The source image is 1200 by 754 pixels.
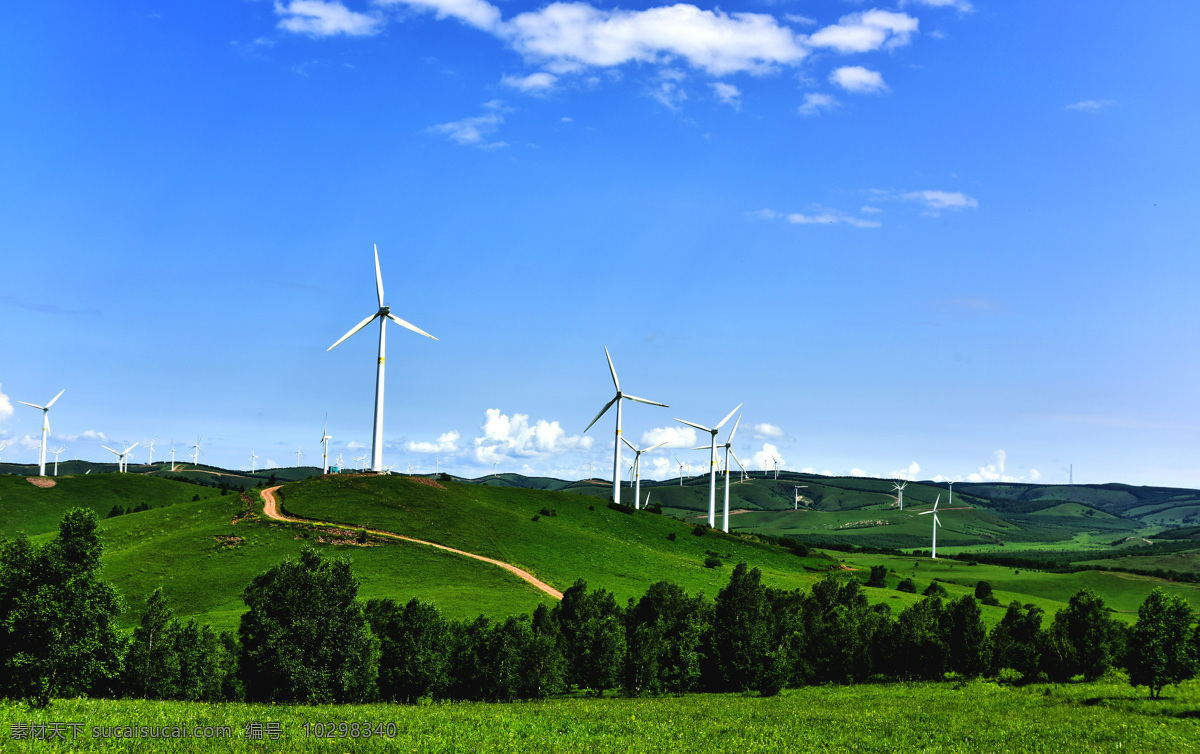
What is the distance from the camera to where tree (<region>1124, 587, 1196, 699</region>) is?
203 ft

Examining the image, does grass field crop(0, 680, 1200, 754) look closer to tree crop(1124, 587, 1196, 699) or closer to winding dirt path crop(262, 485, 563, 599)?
tree crop(1124, 587, 1196, 699)

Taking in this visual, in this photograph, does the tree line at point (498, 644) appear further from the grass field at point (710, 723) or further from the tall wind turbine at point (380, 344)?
the tall wind turbine at point (380, 344)

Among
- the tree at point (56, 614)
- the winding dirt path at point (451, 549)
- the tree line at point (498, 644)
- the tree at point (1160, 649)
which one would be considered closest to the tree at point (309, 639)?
the tree line at point (498, 644)

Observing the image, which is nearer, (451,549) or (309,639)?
(309,639)

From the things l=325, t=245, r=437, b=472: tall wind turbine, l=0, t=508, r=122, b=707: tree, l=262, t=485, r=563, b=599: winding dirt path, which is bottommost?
l=262, t=485, r=563, b=599: winding dirt path

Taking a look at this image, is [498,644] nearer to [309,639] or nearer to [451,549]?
[309,639]

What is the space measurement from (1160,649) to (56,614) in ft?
252

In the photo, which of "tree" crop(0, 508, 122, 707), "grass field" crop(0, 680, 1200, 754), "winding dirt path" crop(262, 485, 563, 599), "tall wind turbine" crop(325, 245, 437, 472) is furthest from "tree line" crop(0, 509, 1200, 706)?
"tall wind turbine" crop(325, 245, 437, 472)

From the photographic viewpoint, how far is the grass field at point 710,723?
3219cm

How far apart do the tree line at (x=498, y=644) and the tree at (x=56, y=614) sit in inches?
3.1

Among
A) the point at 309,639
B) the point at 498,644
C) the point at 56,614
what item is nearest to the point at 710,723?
the point at 498,644

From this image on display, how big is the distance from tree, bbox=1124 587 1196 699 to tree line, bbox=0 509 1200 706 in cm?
11

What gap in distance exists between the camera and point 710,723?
4550 cm

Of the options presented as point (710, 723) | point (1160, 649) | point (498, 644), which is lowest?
point (498, 644)
